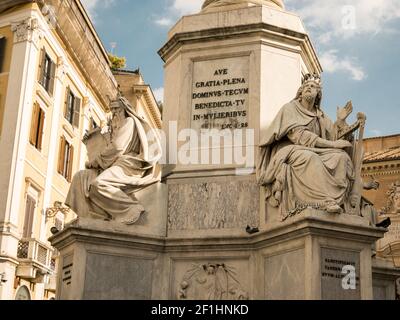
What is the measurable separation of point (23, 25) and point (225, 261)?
68.1 ft

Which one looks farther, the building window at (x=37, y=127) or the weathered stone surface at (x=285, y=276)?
the building window at (x=37, y=127)

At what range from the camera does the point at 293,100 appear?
905cm

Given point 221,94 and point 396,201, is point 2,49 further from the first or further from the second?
point 221,94

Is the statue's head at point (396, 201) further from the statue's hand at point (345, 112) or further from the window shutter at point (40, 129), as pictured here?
the statue's hand at point (345, 112)

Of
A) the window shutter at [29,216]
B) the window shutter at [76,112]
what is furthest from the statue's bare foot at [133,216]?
the window shutter at [76,112]

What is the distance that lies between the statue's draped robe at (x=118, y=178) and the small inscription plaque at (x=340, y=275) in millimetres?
2532

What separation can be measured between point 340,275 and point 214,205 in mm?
2051

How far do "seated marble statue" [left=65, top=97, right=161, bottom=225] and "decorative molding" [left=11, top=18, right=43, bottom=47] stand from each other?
18494 mm

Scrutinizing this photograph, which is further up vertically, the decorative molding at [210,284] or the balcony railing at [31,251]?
the balcony railing at [31,251]

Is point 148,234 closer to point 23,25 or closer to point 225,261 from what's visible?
point 225,261

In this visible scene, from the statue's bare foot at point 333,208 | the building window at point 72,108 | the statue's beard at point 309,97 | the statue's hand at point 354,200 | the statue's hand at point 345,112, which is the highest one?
the building window at point 72,108

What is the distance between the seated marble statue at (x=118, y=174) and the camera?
8734 millimetres

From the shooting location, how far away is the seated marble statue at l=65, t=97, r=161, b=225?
28.7ft
